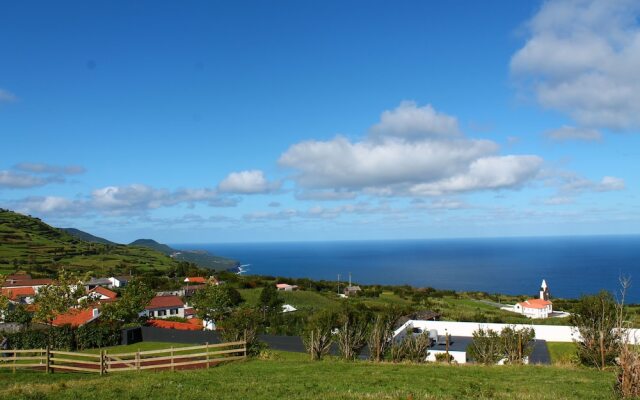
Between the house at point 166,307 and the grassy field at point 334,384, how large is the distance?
4369cm

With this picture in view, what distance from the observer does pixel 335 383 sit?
14922mm

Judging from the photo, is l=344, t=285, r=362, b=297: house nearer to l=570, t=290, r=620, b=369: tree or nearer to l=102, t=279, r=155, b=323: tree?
l=102, t=279, r=155, b=323: tree

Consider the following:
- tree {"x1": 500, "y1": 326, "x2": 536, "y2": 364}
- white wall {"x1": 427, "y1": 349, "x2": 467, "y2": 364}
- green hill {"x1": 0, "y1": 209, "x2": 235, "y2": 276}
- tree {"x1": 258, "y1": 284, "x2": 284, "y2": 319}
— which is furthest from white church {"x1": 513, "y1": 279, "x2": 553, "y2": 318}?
green hill {"x1": 0, "y1": 209, "x2": 235, "y2": 276}

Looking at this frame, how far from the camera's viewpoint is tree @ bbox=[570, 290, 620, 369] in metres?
22.2

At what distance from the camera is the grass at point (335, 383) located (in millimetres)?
12961

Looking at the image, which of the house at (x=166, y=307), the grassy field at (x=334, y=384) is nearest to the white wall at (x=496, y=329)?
the grassy field at (x=334, y=384)

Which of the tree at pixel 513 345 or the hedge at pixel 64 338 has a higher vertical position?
the tree at pixel 513 345

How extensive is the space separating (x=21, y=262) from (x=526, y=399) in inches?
4505

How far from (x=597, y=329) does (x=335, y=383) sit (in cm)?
1646

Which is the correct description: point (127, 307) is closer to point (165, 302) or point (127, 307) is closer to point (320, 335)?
point (165, 302)

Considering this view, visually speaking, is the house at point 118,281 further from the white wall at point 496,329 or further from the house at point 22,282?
the white wall at point 496,329

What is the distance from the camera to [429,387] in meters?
14.3

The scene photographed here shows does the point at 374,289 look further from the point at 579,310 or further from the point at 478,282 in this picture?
the point at 478,282

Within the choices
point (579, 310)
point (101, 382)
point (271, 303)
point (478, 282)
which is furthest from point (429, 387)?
point (478, 282)
